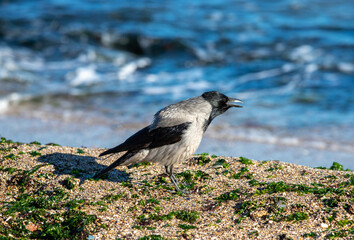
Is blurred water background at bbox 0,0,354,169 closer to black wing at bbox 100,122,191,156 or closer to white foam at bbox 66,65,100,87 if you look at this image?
white foam at bbox 66,65,100,87

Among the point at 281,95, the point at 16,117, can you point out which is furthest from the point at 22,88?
the point at 281,95

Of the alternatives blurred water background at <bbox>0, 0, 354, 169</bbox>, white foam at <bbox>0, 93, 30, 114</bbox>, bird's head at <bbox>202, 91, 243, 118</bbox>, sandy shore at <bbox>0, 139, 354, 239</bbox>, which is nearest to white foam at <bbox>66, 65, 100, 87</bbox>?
blurred water background at <bbox>0, 0, 354, 169</bbox>

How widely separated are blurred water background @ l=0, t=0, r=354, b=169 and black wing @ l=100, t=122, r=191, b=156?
3.07 meters

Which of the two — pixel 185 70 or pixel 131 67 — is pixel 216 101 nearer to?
pixel 185 70

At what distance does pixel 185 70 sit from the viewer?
48.9 feet

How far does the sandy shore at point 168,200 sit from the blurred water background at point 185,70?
93.1 inches

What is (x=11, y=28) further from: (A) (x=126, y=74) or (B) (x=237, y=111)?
(B) (x=237, y=111)

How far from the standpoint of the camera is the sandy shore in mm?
4637

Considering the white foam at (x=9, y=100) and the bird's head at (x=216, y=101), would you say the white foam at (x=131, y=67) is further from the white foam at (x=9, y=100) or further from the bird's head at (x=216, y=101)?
the bird's head at (x=216, y=101)

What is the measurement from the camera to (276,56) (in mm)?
15508

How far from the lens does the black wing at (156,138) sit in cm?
559

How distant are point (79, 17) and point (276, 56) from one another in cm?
903

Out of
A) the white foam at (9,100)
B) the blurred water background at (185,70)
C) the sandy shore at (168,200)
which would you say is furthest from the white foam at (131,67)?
the sandy shore at (168,200)

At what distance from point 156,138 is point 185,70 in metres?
9.44
